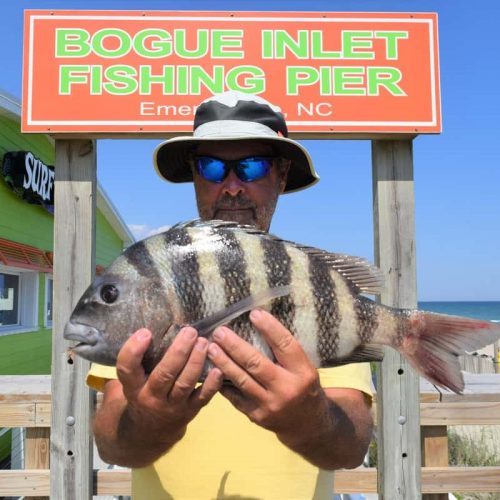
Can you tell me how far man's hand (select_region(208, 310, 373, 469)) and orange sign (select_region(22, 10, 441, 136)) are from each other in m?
1.89

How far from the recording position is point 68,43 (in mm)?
3121

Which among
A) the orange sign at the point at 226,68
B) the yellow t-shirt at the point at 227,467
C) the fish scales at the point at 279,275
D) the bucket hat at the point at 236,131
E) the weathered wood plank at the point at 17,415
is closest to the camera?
the fish scales at the point at 279,275

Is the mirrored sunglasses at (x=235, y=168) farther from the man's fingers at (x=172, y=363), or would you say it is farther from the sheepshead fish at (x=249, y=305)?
the man's fingers at (x=172, y=363)

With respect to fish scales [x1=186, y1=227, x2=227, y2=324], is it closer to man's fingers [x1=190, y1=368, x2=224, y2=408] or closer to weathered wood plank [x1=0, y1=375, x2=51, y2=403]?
man's fingers [x1=190, y1=368, x2=224, y2=408]

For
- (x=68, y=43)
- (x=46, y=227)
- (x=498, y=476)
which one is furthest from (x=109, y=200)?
(x=498, y=476)

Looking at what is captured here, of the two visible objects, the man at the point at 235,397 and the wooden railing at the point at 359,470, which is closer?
the man at the point at 235,397

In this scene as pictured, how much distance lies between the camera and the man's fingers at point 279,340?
155cm

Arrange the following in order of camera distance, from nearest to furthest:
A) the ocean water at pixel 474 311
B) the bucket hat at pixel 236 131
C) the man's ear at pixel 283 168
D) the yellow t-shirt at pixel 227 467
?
the yellow t-shirt at pixel 227 467, the bucket hat at pixel 236 131, the man's ear at pixel 283 168, the ocean water at pixel 474 311

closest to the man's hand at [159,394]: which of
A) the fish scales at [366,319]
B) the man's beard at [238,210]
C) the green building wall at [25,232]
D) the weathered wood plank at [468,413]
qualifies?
the fish scales at [366,319]

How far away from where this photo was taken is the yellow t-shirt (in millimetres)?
2006

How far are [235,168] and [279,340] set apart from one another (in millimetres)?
975

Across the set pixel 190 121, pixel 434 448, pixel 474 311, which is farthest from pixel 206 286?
pixel 474 311

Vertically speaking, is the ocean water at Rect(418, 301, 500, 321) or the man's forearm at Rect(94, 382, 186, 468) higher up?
the ocean water at Rect(418, 301, 500, 321)

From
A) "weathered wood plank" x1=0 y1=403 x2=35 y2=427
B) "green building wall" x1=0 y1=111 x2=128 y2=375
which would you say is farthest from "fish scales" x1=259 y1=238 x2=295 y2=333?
"green building wall" x1=0 y1=111 x2=128 y2=375
